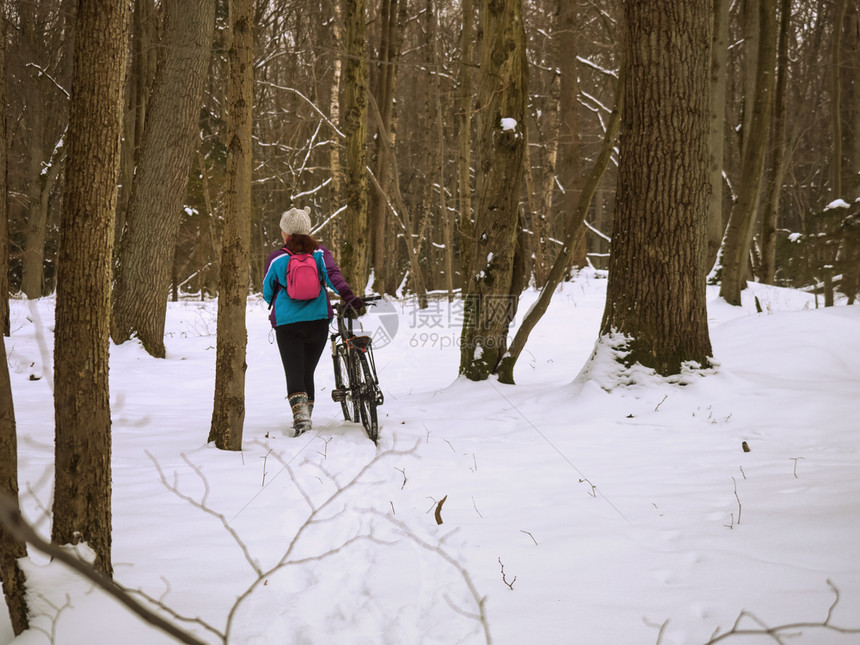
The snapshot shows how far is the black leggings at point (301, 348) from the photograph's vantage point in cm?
529

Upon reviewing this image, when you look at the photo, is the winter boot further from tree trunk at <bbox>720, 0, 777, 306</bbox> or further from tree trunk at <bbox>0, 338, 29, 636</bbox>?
tree trunk at <bbox>720, 0, 777, 306</bbox>

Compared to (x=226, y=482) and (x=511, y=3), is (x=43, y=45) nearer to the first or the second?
(x=511, y=3)

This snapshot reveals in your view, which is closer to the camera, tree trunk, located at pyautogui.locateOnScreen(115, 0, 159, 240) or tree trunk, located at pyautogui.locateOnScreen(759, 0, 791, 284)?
tree trunk, located at pyautogui.locateOnScreen(115, 0, 159, 240)

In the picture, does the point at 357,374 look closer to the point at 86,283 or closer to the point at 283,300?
the point at 283,300

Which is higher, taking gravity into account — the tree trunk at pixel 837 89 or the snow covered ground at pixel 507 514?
the tree trunk at pixel 837 89

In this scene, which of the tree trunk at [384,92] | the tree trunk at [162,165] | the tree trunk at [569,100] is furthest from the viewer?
the tree trunk at [384,92]

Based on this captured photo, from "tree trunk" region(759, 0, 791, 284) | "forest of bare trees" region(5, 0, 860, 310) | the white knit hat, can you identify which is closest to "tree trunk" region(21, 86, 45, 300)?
"forest of bare trees" region(5, 0, 860, 310)

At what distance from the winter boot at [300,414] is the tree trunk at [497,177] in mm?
2143

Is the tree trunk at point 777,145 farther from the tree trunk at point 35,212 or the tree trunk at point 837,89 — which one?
the tree trunk at point 35,212

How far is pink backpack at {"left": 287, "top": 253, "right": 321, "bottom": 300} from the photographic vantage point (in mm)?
5164

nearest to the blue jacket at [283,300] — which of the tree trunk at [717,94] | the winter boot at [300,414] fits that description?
the winter boot at [300,414]

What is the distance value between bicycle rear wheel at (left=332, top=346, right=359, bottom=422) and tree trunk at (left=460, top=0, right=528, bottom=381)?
1.52 metres

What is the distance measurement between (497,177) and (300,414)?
3192mm

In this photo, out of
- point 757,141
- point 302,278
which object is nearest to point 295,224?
point 302,278
